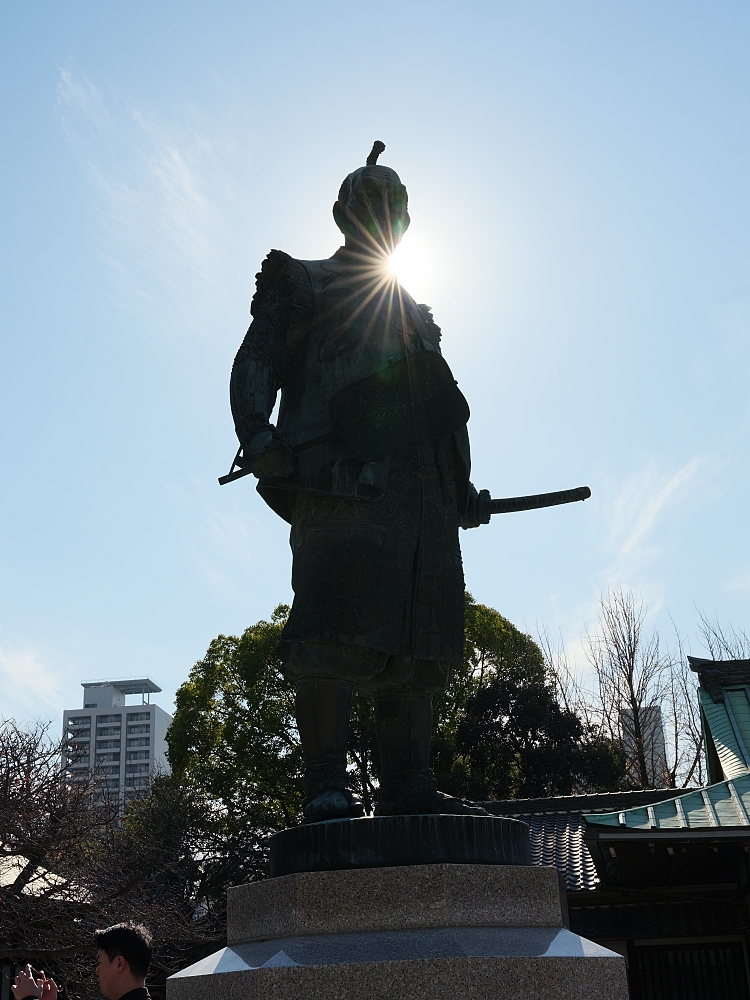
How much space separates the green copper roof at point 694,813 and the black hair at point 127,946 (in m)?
7.00

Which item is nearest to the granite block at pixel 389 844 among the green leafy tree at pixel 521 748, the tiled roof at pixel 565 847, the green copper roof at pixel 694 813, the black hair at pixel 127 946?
the black hair at pixel 127 946

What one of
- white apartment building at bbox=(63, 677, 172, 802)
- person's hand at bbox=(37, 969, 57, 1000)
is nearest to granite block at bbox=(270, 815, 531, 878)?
person's hand at bbox=(37, 969, 57, 1000)

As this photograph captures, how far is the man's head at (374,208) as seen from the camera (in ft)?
13.6

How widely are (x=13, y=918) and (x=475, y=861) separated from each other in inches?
444

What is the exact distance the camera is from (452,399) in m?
3.88

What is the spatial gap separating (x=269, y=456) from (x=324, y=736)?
41.7 inches

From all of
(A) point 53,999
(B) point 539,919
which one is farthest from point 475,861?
(A) point 53,999

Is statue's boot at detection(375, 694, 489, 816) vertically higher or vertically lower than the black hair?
higher

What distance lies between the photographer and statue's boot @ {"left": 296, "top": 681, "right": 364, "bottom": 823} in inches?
133

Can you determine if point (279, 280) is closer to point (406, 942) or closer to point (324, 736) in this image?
point (324, 736)

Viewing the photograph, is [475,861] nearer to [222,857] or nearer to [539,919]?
[539,919]

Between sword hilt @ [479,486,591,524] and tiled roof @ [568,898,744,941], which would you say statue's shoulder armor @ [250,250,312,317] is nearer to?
sword hilt @ [479,486,591,524]

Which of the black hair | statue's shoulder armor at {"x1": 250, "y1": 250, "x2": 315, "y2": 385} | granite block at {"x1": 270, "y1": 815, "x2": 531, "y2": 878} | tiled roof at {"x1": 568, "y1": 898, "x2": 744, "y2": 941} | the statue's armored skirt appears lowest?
tiled roof at {"x1": 568, "y1": 898, "x2": 744, "y2": 941}

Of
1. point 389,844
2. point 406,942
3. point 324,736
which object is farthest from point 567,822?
point 406,942
